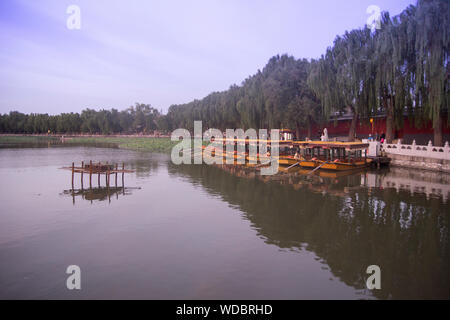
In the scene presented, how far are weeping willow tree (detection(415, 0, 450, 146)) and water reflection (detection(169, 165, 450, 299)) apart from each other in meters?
4.56

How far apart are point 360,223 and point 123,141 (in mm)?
53785

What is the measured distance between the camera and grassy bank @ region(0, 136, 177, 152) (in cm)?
4539

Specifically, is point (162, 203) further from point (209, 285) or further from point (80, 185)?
point (209, 285)

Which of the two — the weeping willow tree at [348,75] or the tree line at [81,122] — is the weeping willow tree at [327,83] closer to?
the weeping willow tree at [348,75]

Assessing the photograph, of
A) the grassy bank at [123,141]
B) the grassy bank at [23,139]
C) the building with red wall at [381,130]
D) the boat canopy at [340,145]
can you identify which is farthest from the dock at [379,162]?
the grassy bank at [23,139]

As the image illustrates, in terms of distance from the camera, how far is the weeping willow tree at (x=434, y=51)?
58.6ft

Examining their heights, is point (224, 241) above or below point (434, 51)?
below

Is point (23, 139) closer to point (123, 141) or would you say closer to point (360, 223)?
point (123, 141)

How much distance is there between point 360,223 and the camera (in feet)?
32.4
